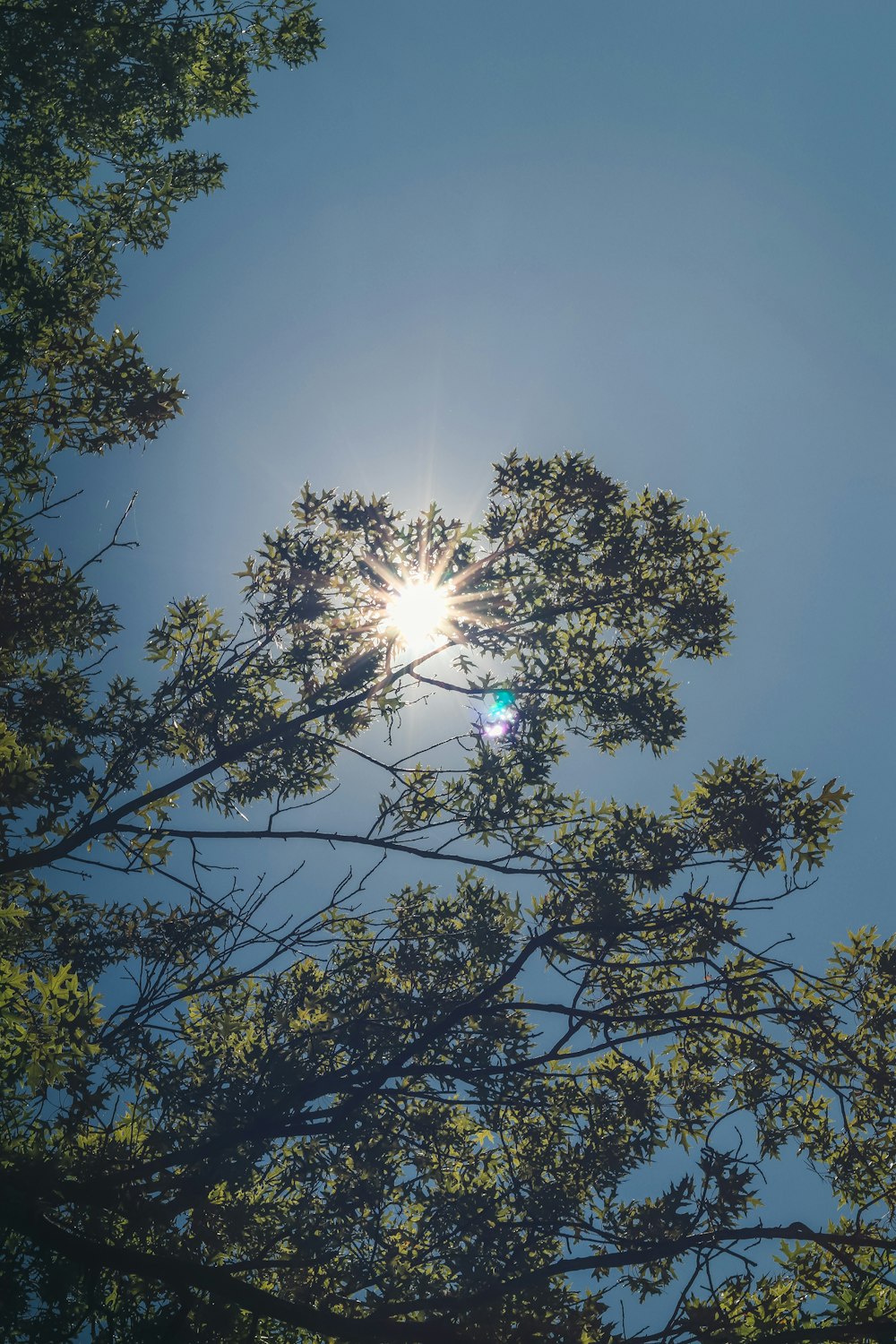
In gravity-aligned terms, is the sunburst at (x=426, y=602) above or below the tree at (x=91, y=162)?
below

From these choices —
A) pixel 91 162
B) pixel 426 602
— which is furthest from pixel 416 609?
pixel 91 162

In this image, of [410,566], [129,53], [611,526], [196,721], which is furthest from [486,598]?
[129,53]

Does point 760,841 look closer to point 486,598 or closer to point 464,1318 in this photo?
point 486,598

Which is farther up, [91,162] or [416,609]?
[91,162]

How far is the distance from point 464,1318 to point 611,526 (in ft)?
29.6

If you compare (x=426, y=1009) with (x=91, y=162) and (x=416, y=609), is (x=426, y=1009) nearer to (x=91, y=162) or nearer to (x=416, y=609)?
(x=416, y=609)

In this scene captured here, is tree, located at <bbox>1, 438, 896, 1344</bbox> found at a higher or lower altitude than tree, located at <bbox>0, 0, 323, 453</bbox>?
lower

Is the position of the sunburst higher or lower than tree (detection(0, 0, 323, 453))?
lower

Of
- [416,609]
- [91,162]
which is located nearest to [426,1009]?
[416,609]

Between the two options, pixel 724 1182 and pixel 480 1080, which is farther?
pixel 480 1080

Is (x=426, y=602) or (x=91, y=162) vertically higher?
(x=91, y=162)

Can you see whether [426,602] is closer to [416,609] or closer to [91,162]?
[416,609]

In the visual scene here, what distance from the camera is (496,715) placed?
1025 cm

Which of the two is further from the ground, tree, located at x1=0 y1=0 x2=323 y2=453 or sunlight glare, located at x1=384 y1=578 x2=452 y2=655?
tree, located at x1=0 y1=0 x2=323 y2=453
